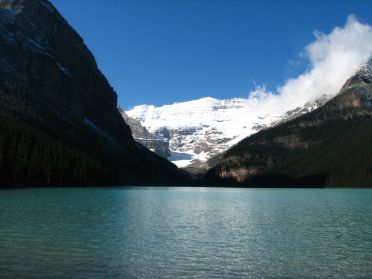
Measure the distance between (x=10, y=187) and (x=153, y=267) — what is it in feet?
376

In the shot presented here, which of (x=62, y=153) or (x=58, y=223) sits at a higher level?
(x=62, y=153)

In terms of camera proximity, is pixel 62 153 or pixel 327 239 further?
pixel 62 153

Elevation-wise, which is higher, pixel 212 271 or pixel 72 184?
pixel 72 184

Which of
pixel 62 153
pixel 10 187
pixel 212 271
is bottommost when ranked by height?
pixel 212 271

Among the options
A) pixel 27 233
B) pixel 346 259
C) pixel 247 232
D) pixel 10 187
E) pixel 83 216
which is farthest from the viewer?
pixel 10 187

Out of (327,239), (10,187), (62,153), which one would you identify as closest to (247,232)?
(327,239)

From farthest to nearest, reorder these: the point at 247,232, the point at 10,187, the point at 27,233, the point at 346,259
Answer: the point at 10,187, the point at 247,232, the point at 27,233, the point at 346,259

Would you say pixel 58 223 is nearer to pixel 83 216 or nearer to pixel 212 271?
pixel 83 216

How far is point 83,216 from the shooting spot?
6188cm

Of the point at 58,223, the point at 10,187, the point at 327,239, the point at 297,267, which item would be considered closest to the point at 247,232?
the point at 327,239

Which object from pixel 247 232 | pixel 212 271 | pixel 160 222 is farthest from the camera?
pixel 160 222

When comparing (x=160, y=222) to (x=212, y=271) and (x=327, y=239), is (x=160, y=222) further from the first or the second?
→ (x=212, y=271)

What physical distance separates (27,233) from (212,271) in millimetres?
21196

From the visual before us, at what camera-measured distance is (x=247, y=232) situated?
164 feet
